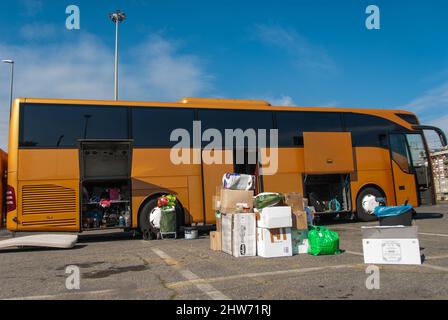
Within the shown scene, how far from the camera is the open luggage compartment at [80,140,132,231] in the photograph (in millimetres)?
9883

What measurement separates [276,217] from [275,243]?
0.47 metres

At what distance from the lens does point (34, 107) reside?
31.0 feet

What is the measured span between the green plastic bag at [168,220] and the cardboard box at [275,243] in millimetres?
3650

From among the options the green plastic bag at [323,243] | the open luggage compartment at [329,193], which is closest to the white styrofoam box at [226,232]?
the green plastic bag at [323,243]

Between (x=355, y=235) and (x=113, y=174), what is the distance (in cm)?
648

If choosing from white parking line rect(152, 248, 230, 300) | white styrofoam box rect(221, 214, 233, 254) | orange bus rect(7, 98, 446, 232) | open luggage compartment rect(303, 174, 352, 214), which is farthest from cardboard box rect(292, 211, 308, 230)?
open luggage compartment rect(303, 174, 352, 214)

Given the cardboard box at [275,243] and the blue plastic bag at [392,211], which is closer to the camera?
the cardboard box at [275,243]

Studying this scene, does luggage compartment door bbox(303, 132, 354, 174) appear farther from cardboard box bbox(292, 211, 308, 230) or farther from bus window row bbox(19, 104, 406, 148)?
cardboard box bbox(292, 211, 308, 230)

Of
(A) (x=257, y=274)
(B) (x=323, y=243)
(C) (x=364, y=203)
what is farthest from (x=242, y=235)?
(C) (x=364, y=203)

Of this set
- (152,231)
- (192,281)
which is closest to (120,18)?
(152,231)

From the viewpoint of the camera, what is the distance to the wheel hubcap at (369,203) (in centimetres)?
1248

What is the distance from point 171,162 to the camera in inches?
411

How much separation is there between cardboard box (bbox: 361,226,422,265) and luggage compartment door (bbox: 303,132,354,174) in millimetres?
6038

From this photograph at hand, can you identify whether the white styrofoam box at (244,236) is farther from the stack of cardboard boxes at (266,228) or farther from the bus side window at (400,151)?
the bus side window at (400,151)
